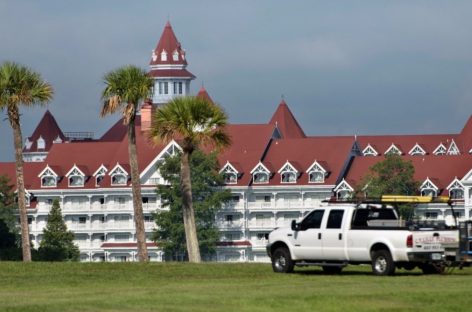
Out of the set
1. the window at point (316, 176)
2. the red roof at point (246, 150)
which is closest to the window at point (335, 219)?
the window at point (316, 176)

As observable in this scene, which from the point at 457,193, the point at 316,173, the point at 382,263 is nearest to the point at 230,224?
the point at 316,173

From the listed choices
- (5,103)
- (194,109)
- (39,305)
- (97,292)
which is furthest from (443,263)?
(5,103)

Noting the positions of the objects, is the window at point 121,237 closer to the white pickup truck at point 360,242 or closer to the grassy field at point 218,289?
the grassy field at point 218,289

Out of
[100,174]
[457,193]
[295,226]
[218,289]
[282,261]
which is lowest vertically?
[218,289]

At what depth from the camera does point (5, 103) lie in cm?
6128

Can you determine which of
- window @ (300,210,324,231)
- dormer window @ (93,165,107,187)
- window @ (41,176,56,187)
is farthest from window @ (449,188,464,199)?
window @ (300,210,324,231)

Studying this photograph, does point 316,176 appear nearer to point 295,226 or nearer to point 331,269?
point 331,269

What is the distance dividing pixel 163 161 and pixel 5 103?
111 metres

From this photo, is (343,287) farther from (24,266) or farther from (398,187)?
(398,187)

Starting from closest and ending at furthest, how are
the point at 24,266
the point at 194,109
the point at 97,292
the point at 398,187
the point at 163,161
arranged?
1. the point at 97,292
2. the point at 24,266
3. the point at 194,109
4. the point at 398,187
5. the point at 163,161

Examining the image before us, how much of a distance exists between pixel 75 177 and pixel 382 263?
5597 inches

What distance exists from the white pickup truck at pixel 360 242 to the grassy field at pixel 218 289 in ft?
1.36

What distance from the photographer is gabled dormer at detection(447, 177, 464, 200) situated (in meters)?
170

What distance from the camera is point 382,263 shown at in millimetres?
41781
